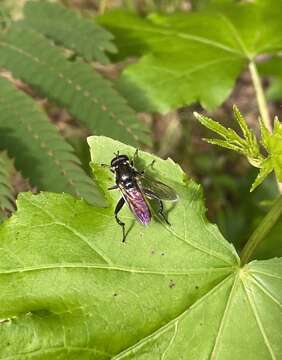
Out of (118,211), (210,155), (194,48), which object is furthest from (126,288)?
(210,155)

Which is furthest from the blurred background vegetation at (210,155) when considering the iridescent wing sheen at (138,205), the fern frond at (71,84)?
the iridescent wing sheen at (138,205)

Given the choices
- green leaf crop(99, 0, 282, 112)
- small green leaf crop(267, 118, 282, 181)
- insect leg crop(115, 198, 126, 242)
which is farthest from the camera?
green leaf crop(99, 0, 282, 112)

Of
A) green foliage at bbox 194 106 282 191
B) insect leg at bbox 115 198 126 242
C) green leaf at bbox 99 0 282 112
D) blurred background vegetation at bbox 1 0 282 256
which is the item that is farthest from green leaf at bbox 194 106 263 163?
blurred background vegetation at bbox 1 0 282 256

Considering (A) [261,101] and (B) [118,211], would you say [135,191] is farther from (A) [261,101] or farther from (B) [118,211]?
(A) [261,101]

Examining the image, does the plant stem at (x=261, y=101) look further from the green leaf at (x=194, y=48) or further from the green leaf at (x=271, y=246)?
the green leaf at (x=271, y=246)

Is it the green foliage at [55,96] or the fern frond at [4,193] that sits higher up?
the green foliage at [55,96]

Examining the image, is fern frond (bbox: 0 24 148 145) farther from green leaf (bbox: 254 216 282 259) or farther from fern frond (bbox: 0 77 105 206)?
green leaf (bbox: 254 216 282 259)
